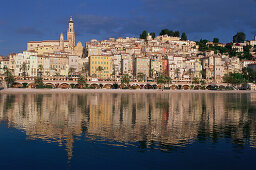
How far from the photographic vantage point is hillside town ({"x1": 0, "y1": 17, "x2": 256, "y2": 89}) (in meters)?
121

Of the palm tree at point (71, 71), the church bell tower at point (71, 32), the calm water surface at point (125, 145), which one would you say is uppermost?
the church bell tower at point (71, 32)

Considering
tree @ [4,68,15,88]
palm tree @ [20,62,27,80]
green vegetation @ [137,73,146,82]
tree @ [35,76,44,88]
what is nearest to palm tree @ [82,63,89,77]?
green vegetation @ [137,73,146,82]

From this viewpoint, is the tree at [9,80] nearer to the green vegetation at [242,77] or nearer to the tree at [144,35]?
the green vegetation at [242,77]

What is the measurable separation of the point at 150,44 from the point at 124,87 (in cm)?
5895

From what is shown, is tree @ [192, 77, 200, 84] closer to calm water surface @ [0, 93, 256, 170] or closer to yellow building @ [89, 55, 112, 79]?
yellow building @ [89, 55, 112, 79]

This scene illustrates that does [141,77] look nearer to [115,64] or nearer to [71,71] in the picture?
[115,64]

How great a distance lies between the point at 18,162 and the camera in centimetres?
1616

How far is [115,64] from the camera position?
13325cm

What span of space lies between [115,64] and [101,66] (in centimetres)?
1082

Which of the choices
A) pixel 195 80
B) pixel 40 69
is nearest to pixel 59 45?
pixel 40 69

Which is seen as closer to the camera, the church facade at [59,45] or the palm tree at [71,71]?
the palm tree at [71,71]

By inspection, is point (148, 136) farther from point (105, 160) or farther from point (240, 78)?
point (240, 78)

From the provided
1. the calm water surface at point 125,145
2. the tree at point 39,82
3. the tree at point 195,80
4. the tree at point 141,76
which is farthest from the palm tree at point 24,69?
the calm water surface at point 125,145

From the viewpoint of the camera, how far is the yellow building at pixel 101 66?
124m
